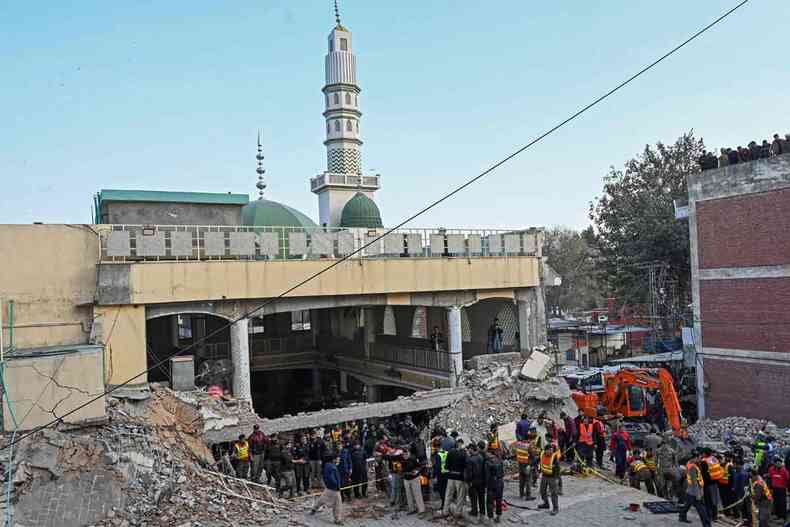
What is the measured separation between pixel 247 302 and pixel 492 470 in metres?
10.0

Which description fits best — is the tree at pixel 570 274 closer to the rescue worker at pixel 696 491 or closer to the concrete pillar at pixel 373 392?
the concrete pillar at pixel 373 392

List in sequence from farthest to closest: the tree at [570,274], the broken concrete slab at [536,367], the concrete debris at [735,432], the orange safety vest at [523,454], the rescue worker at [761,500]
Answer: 1. the tree at [570,274]
2. the broken concrete slab at [536,367]
3. the concrete debris at [735,432]
4. the orange safety vest at [523,454]
5. the rescue worker at [761,500]

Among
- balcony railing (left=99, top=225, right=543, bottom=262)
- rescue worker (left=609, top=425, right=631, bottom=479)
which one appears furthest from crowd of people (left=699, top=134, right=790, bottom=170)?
rescue worker (left=609, top=425, right=631, bottom=479)

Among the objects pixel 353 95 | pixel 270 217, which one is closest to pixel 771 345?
pixel 270 217

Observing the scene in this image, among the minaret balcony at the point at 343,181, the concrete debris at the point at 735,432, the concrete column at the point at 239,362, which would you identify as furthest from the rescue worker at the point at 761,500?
the minaret balcony at the point at 343,181

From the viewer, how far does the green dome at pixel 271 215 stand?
1208 inches

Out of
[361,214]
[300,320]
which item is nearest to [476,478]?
[300,320]

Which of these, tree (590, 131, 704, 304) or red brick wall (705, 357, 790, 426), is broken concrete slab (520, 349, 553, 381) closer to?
red brick wall (705, 357, 790, 426)

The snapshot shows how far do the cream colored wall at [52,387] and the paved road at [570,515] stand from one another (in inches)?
189

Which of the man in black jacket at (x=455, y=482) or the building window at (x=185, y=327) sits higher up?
the building window at (x=185, y=327)

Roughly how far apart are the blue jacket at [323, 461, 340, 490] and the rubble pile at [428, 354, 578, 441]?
5697 mm

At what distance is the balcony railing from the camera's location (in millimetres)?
16172

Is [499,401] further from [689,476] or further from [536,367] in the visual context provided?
[689,476]

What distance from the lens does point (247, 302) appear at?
17.7 metres
